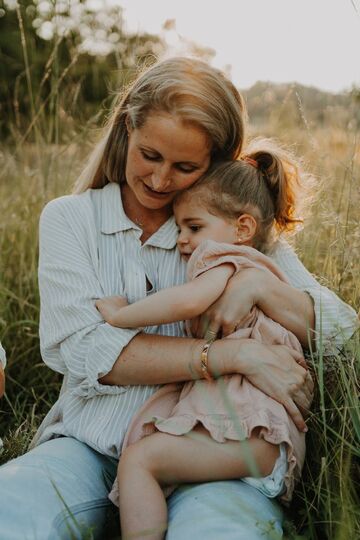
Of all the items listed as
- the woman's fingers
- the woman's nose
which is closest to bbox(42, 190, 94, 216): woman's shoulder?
the woman's nose

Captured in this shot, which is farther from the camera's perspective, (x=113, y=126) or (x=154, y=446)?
(x=113, y=126)

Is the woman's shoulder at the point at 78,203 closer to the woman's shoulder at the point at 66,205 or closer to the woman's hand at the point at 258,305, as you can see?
the woman's shoulder at the point at 66,205

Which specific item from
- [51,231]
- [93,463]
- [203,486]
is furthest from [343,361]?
[51,231]

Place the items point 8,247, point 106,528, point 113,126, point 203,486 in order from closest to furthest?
point 203,486
point 106,528
point 113,126
point 8,247

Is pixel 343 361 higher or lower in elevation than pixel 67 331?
lower

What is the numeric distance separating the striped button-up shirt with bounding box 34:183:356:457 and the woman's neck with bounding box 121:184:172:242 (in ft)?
0.18

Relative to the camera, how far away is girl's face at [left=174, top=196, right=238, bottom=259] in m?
2.40

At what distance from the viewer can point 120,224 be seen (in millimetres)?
2449

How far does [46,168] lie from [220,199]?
5.54 ft

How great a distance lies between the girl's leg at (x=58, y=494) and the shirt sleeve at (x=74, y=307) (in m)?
0.20

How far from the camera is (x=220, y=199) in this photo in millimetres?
2414

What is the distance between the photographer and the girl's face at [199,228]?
2.40 metres

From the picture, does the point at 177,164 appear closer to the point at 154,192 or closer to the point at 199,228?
the point at 154,192

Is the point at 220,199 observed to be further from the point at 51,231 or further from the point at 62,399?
the point at 62,399
